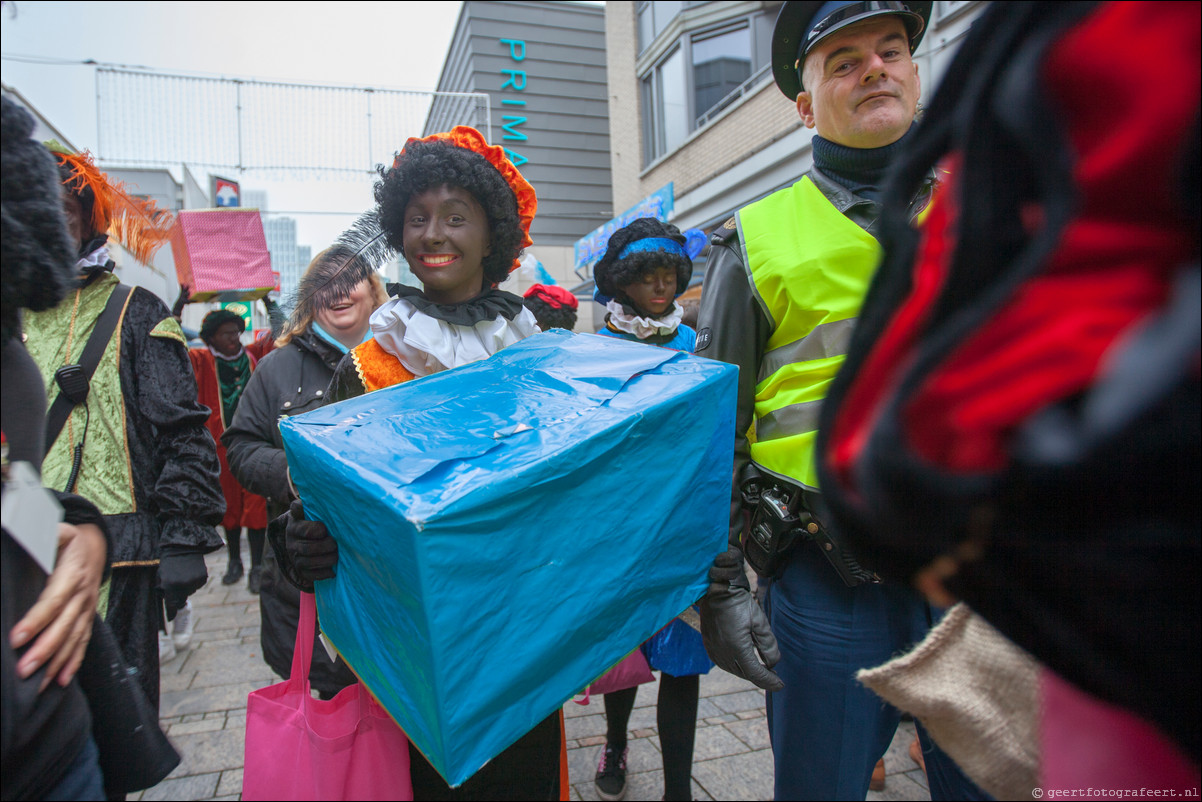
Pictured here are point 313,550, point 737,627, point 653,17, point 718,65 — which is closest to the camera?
point 313,550

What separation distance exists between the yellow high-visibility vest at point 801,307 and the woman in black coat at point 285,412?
1.16 meters

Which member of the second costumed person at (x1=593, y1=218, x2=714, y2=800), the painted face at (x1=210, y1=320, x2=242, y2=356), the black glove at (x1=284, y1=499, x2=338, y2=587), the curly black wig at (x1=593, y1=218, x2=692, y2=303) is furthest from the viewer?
the painted face at (x1=210, y1=320, x2=242, y2=356)

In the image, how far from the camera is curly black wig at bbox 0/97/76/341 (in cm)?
83

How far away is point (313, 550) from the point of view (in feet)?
3.98

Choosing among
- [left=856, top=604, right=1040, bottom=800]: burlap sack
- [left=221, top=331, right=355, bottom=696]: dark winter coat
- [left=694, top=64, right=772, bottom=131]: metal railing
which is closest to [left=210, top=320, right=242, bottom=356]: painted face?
[left=221, top=331, right=355, bottom=696]: dark winter coat

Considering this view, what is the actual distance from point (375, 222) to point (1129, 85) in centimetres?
181

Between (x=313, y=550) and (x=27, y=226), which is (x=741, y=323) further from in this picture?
(x=27, y=226)

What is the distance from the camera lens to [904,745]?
8.45 feet

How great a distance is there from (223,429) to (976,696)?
4.98 m

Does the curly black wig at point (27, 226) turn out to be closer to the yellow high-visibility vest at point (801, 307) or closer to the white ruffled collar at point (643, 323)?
the yellow high-visibility vest at point (801, 307)

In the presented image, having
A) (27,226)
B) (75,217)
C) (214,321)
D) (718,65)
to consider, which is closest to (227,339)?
(214,321)

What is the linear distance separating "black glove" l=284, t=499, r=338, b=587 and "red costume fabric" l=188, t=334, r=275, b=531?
3585mm

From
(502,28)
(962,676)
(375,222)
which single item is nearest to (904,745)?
(962,676)

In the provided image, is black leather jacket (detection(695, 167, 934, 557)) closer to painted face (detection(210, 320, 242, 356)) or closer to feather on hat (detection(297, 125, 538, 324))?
feather on hat (detection(297, 125, 538, 324))
